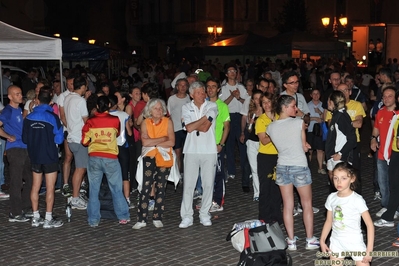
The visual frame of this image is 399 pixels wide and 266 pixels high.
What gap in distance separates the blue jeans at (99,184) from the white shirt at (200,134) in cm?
100

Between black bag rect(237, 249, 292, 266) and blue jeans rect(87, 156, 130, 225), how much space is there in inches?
108

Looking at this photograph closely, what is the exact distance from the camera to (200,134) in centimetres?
913

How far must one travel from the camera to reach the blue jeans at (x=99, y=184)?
9266 mm

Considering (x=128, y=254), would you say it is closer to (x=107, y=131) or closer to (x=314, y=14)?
(x=107, y=131)

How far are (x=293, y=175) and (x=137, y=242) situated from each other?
2.14 m

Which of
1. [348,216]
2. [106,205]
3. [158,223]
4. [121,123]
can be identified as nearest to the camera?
[348,216]

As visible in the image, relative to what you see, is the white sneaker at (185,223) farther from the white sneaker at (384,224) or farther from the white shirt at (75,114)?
the white sneaker at (384,224)

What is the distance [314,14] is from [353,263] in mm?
48296

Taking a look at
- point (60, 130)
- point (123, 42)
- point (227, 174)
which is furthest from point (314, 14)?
point (60, 130)

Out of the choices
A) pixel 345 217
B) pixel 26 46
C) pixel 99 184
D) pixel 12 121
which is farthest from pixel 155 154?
pixel 26 46

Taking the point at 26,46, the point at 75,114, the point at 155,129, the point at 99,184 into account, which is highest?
the point at 26,46

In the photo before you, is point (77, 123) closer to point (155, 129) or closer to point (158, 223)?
point (155, 129)

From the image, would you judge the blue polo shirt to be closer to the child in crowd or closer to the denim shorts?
the denim shorts

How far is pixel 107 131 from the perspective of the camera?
9.16 m
